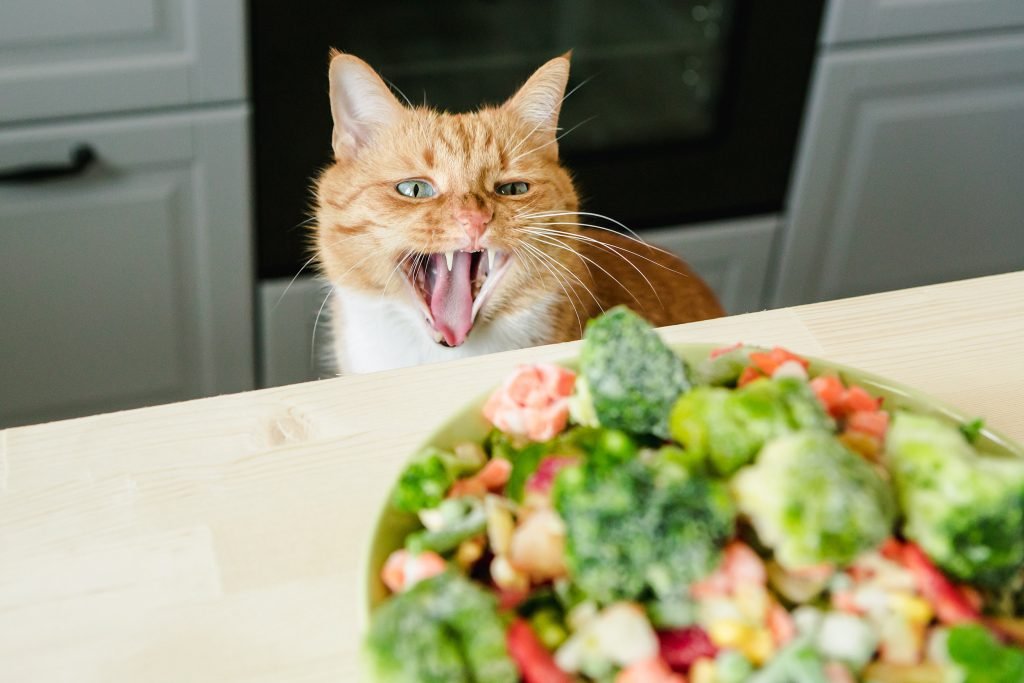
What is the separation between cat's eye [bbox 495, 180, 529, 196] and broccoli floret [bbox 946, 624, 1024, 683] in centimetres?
75

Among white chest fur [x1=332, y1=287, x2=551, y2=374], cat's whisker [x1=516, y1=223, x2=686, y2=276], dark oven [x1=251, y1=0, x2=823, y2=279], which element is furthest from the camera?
dark oven [x1=251, y1=0, x2=823, y2=279]

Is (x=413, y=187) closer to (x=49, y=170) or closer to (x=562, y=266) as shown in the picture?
(x=562, y=266)

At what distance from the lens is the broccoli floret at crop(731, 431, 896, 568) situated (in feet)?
1.53

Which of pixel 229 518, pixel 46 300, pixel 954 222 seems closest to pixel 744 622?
pixel 229 518

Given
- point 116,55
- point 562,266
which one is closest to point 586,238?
point 562,266

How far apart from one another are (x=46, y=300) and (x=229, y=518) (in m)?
1.32

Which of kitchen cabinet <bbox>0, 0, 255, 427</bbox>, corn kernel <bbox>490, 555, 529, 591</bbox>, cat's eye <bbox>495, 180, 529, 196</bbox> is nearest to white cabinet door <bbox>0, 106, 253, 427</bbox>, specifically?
kitchen cabinet <bbox>0, 0, 255, 427</bbox>

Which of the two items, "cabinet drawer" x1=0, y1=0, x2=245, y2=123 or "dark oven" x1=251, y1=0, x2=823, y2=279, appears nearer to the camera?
"cabinet drawer" x1=0, y1=0, x2=245, y2=123

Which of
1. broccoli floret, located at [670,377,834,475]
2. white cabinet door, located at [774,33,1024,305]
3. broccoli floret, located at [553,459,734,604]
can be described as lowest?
white cabinet door, located at [774,33,1024,305]

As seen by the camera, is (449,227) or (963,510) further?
(449,227)

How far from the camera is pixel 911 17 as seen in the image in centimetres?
201

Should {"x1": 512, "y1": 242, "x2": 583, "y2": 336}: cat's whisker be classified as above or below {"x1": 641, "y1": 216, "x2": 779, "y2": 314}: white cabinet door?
above

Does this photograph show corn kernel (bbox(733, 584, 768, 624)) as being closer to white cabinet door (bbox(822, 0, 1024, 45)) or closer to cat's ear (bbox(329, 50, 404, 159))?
cat's ear (bbox(329, 50, 404, 159))

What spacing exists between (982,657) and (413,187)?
794 mm
